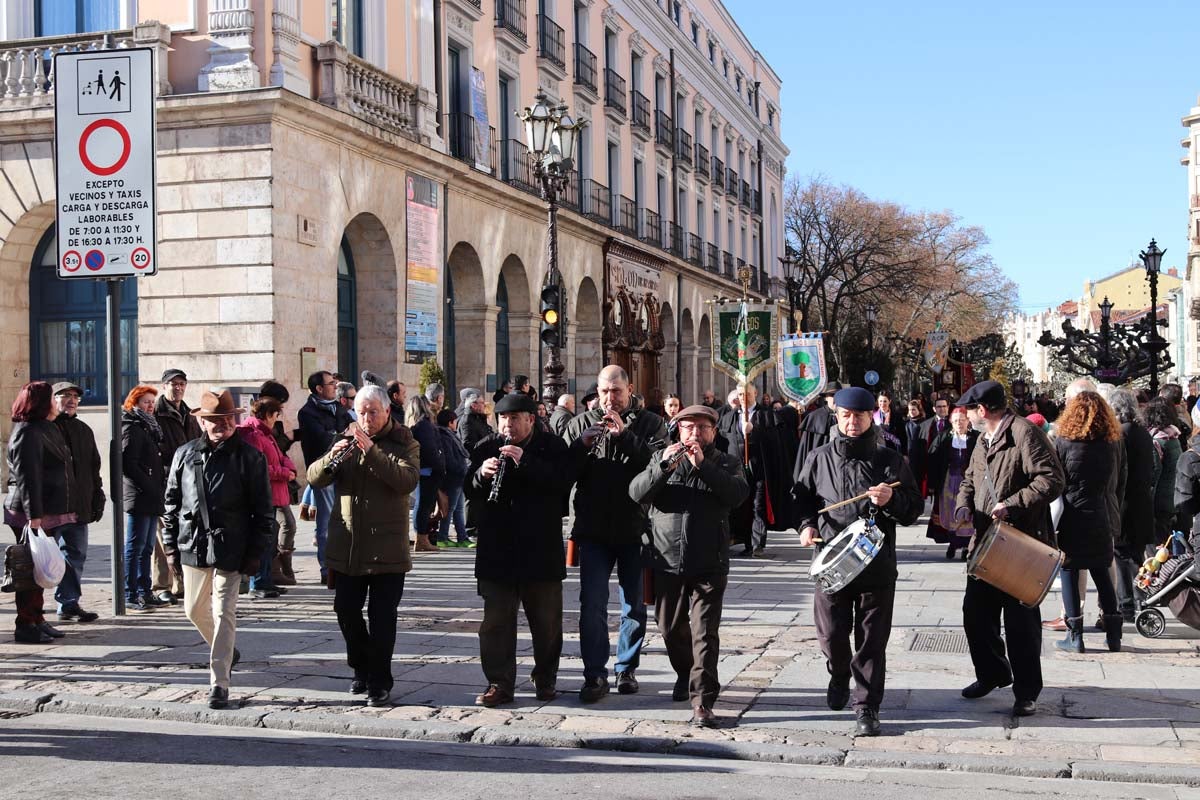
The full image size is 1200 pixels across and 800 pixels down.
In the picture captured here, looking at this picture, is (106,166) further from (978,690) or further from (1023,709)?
(1023,709)

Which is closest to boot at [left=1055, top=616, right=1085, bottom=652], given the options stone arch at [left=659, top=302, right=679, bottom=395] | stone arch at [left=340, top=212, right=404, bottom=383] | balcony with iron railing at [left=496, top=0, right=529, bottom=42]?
stone arch at [left=340, top=212, right=404, bottom=383]

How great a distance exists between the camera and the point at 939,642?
8.83 m

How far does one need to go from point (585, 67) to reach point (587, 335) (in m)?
6.42

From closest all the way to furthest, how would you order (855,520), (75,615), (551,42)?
(855,520)
(75,615)
(551,42)

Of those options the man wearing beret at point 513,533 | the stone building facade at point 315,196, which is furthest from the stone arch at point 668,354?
the man wearing beret at point 513,533

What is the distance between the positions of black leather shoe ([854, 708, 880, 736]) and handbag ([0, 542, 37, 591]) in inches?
206

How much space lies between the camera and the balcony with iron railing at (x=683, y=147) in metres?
40.8

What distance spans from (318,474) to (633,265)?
28332 millimetres

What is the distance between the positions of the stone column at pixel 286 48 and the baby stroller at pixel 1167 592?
41.3 feet

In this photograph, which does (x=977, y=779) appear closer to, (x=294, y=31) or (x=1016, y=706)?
(x=1016, y=706)

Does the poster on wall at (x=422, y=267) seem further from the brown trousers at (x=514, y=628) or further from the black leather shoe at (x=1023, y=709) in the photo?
the black leather shoe at (x=1023, y=709)

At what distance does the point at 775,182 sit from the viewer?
57438mm

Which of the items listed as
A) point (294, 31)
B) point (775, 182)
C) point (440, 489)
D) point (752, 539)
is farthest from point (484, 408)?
point (775, 182)

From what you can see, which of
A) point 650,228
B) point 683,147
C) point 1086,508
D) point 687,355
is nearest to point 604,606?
point 1086,508
